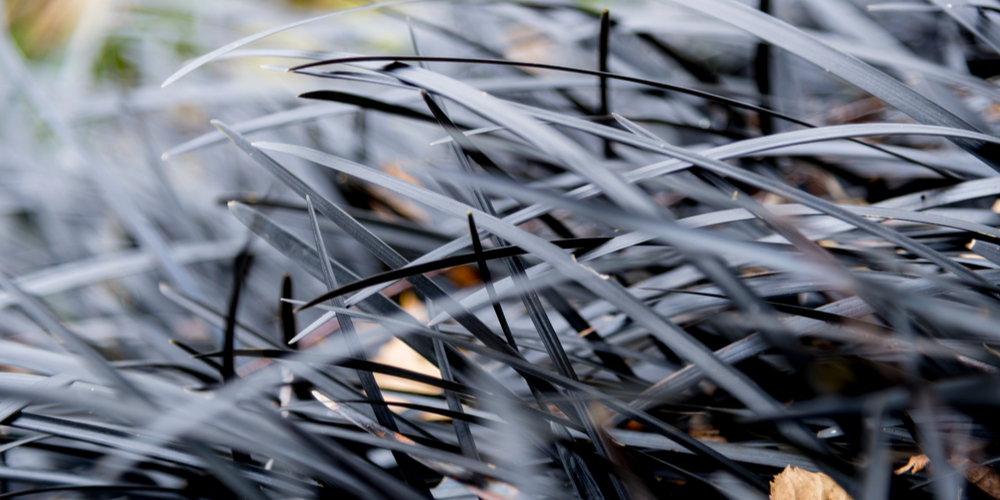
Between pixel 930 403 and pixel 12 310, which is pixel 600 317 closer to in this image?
pixel 930 403

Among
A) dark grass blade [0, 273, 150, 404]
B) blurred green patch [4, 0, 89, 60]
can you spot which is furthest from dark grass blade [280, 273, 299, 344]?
blurred green patch [4, 0, 89, 60]

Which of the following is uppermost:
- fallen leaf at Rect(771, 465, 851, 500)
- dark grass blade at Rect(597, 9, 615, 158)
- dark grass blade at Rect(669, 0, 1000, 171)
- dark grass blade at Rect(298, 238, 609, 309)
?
dark grass blade at Rect(597, 9, 615, 158)

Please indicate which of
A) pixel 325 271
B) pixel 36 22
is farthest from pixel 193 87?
pixel 36 22

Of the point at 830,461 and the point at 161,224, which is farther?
the point at 161,224

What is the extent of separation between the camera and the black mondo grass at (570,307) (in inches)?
9.7

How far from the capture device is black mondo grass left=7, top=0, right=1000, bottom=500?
247 mm

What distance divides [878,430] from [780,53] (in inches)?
22.4

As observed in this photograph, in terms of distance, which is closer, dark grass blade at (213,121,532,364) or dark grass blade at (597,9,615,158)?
dark grass blade at (213,121,532,364)

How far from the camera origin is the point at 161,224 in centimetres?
80

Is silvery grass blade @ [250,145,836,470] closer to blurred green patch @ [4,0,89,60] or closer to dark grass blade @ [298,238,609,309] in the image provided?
dark grass blade @ [298,238,609,309]

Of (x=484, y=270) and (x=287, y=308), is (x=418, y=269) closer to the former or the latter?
(x=484, y=270)

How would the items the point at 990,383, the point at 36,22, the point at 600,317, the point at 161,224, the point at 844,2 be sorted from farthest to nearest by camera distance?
the point at 36,22, the point at 161,224, the point at 844,2, the point at 600,317, the point at 990,383

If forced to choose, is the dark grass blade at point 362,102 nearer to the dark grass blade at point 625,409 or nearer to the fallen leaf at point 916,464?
the dark grass blade at point 625,409

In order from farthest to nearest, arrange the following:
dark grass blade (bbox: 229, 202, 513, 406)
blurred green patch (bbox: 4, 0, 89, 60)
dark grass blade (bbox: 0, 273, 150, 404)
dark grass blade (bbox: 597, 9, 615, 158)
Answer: blurred green patch (bbox: 4, 0, 89, 60), dark grass blade (bbox: 597, 9, 615, 158), dark grass blade (bbox: 229, 202, 513, 406), dark grass blade (bbox: 0, 273, 150, 404)
